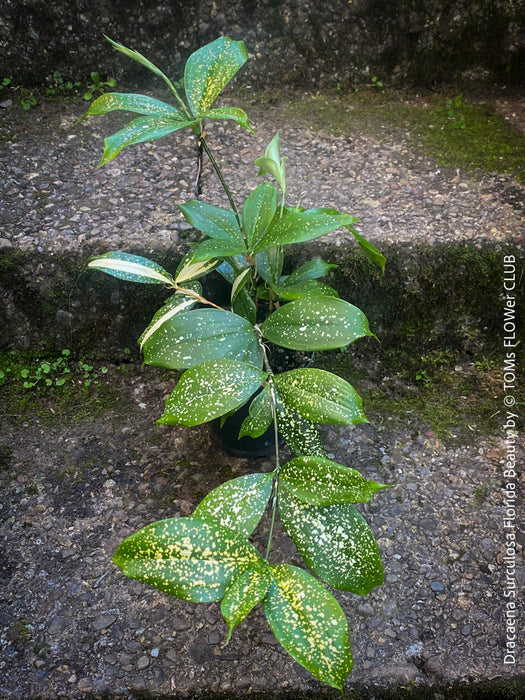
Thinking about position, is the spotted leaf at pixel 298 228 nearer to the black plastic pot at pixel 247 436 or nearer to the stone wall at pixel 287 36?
the black plastic pot at pixel 247 436

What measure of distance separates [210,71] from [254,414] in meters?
0.60

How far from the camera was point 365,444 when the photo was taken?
1374mm

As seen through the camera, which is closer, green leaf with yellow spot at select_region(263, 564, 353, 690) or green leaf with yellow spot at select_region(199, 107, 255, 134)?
green leaf with yellow spot at select_region(263, 564, 353, 690)

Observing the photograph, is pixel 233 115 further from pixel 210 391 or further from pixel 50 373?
pixel 50 373

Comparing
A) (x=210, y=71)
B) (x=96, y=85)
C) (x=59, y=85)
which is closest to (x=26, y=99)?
(x=59, y=85)

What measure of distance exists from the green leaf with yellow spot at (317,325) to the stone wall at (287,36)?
133 cm

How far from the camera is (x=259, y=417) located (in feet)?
2.95

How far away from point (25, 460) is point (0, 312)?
1.40 ft

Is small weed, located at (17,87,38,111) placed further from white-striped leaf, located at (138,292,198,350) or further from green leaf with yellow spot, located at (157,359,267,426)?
green leaf with yellow spot, located at (157,359,267,426)

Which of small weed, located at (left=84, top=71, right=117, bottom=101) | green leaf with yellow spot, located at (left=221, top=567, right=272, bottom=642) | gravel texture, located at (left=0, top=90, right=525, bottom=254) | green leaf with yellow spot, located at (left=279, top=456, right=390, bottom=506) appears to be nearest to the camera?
green leaf with yellow spot, located at (left=221, top=567, right=272, bottom=642)

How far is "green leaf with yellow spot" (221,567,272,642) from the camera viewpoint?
0.64 m

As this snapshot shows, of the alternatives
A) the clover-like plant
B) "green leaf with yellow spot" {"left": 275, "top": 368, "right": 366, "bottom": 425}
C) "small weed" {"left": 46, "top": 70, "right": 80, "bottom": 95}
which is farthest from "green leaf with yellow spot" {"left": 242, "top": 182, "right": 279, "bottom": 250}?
"small weed" {"left": 46, "top": 70, "right": 80, "bottom": 95}

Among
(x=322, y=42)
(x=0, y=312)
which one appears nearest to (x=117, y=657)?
(x=0, y=312)

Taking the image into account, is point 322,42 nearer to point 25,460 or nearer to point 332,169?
point 332,169
